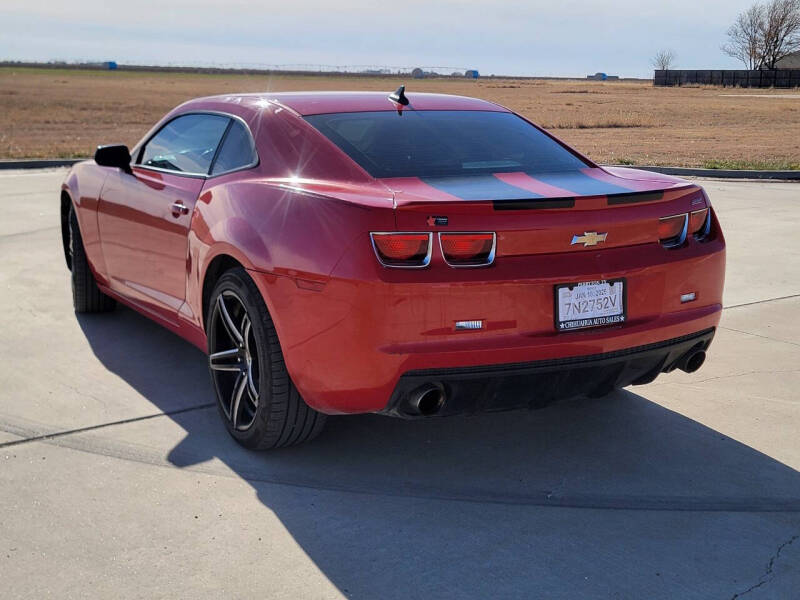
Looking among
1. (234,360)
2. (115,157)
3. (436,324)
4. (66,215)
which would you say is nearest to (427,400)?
(436,324)

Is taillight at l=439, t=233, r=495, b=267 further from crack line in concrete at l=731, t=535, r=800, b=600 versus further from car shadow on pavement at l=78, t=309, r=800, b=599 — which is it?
crack line in concrete at l=731, t=535, r=800, b=600

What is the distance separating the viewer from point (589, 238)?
12.2 feet

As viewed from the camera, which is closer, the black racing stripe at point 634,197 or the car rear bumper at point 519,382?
the car rear bumper at point 519,382

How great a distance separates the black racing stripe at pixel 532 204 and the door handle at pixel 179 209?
171cm

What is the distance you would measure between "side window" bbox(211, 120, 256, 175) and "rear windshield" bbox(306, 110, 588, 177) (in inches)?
12.8

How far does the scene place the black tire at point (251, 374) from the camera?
3945mm

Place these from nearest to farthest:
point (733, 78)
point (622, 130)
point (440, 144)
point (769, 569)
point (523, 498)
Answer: point (769, 569)
point (523, 498)
point (440, 144)
point (622, 130)
point (733, 78)

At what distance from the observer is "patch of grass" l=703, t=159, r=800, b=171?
1656 centimetres

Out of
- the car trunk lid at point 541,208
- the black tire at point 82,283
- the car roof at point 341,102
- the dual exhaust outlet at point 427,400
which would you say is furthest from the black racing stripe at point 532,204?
the black tire at point 82,283

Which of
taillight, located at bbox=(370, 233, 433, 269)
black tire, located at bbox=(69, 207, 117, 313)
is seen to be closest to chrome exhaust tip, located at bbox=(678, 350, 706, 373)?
taillight, located at bbox=(370, 233, 433, 269)

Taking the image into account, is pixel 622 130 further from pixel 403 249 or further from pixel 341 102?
pixel 403 249

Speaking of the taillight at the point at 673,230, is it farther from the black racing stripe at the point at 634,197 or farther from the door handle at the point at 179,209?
the door handle at the point at 179,209

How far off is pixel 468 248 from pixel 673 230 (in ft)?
3.22

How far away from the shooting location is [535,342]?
3648mm
